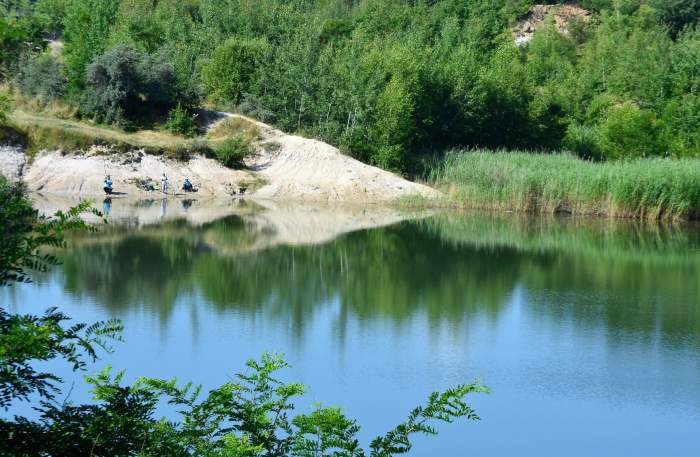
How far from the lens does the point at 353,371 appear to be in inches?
512

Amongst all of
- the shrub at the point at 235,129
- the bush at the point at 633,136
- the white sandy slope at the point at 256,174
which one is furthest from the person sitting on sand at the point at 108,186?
the bush at the point at 633,136

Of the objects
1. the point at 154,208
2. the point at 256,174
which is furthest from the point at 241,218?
the point at 256,174

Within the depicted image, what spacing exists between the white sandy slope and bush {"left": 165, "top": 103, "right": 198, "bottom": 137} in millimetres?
1946

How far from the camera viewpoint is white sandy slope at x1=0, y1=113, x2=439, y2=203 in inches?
1383

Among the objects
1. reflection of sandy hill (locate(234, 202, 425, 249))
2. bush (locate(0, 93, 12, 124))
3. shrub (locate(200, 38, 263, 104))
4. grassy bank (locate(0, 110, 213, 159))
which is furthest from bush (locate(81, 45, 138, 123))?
bush (locate(0, 93, 12, 124))

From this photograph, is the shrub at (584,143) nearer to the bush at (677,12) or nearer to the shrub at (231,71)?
the shrub at (231,71)

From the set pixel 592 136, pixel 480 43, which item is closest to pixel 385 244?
pixel 592 136

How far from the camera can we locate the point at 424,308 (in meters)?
18.2

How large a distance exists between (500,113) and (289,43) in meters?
12.1

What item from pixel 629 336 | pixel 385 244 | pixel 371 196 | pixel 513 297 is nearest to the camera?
pixel 629 336

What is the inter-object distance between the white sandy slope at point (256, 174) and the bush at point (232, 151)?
14.2 inches

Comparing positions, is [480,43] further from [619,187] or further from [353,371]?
[353,371]

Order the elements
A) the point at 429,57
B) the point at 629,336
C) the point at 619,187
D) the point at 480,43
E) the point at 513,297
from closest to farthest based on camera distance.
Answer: the point at 629,336 < the point at 513,297 < the point at 619,187 < the point at 429,57 < the point at 480,43

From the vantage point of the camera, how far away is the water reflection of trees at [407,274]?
708 inches
